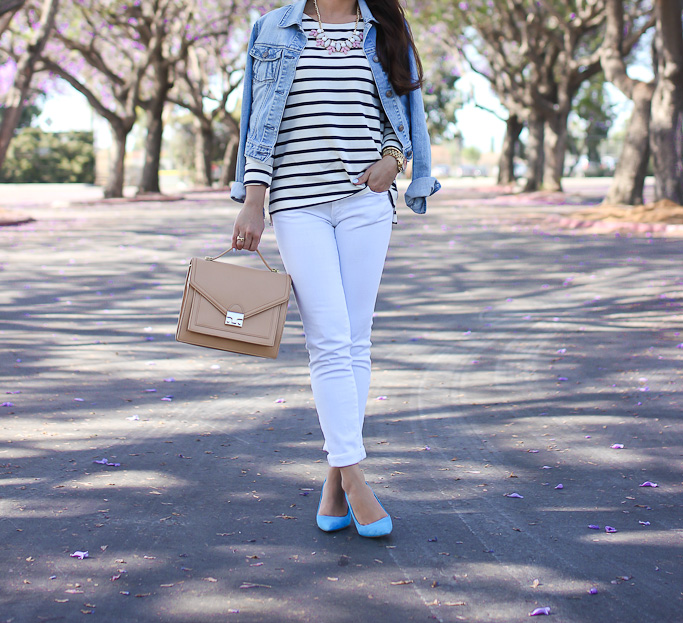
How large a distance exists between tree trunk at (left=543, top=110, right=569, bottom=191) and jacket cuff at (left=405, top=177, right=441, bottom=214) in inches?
1044

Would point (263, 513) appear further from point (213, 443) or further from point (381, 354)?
point (381, 354)

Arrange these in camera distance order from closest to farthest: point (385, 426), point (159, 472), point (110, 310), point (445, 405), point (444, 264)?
point (159, 472)
point (385, 426)
point (445, 405)
point (110, 310)
point (444, 264)

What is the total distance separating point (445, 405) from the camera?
16.2 feet

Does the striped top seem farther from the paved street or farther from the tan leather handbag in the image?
the paved street

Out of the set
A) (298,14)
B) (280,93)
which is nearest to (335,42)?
(298,14)

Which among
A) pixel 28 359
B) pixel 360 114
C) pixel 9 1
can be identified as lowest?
pixel 28 359

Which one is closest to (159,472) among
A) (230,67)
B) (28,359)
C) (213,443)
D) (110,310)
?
(213,443)

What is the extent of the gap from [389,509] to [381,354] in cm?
304

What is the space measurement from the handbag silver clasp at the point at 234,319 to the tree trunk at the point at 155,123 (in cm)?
2605

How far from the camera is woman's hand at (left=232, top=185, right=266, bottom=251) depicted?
Answer: 299 centimetres

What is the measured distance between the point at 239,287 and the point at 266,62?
30.1 inches

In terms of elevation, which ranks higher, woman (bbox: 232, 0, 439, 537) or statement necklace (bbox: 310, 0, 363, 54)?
statement necklace (bbox: 310, 0, 363, 54)

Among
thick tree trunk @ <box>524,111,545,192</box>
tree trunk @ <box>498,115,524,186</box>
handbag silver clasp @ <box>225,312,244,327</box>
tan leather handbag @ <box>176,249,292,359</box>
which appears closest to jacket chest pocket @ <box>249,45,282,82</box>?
tan leather handbag @ <box>176,249,292,359</box>

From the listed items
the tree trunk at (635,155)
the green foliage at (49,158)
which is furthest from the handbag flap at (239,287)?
the green foliage at (49,158)
